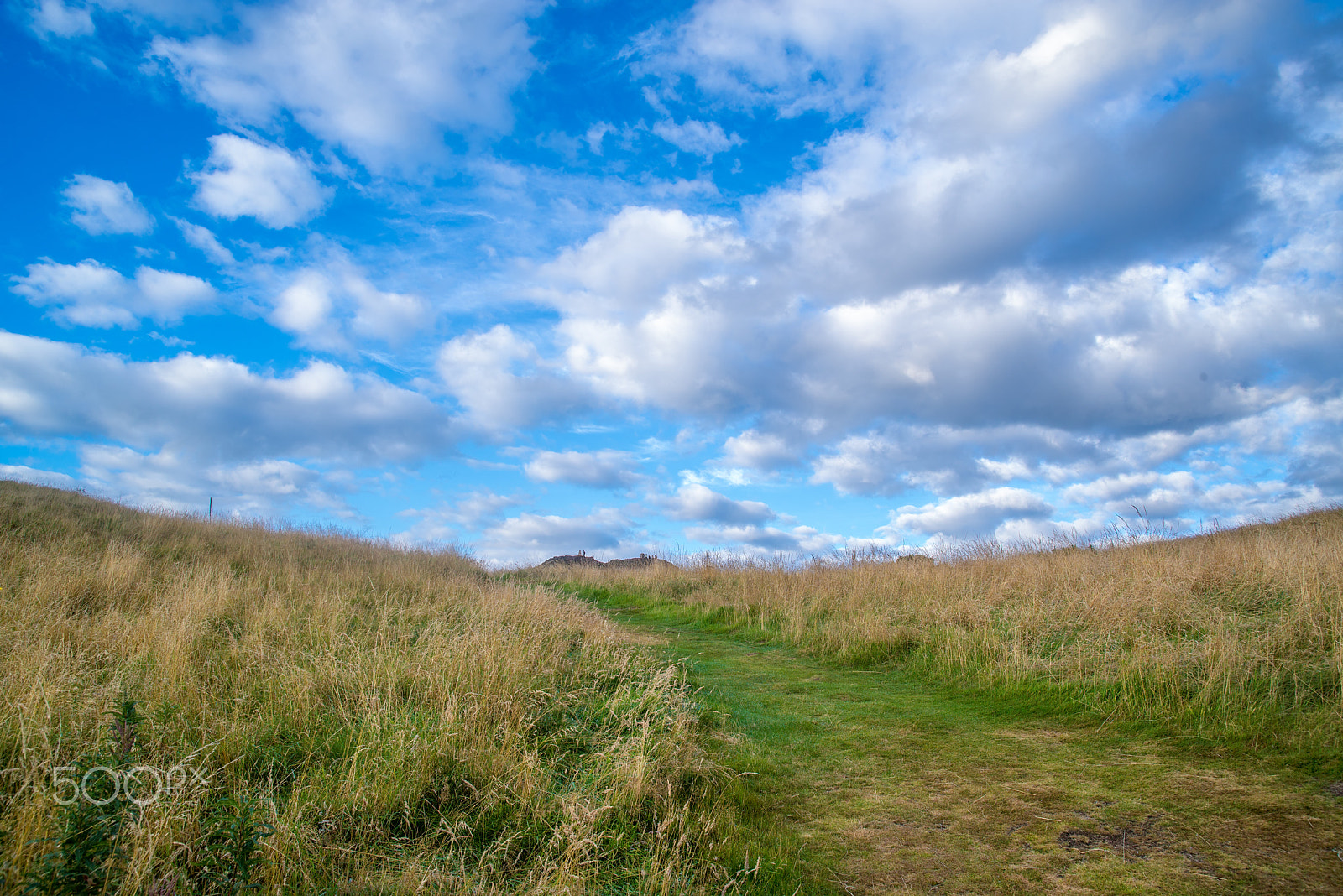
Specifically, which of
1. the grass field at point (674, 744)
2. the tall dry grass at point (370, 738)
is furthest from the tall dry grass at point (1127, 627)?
the tall dry grass at point (370, 738)

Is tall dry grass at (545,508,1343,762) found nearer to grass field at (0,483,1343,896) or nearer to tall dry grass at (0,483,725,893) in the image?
grass field at (0,483,1343,896)

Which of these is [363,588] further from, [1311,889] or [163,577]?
[1311,889]

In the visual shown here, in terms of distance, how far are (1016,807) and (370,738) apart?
4452mm

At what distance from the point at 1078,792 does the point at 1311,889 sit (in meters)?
1.31

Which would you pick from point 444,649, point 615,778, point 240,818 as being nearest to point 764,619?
point 444,649

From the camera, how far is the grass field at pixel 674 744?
10.8 ft

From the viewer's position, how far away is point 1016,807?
4.36 m

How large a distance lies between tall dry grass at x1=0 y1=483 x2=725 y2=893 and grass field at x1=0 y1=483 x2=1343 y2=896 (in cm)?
3

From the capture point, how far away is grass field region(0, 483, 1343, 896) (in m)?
3.30

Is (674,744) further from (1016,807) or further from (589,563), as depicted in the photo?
(589,563)

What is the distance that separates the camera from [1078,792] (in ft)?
14.8

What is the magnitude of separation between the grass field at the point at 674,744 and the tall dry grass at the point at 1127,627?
4 cm

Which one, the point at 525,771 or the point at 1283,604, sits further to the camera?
the point at 1283,604

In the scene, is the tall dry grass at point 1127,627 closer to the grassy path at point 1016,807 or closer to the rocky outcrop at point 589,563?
the grassy path at point 1016,807
